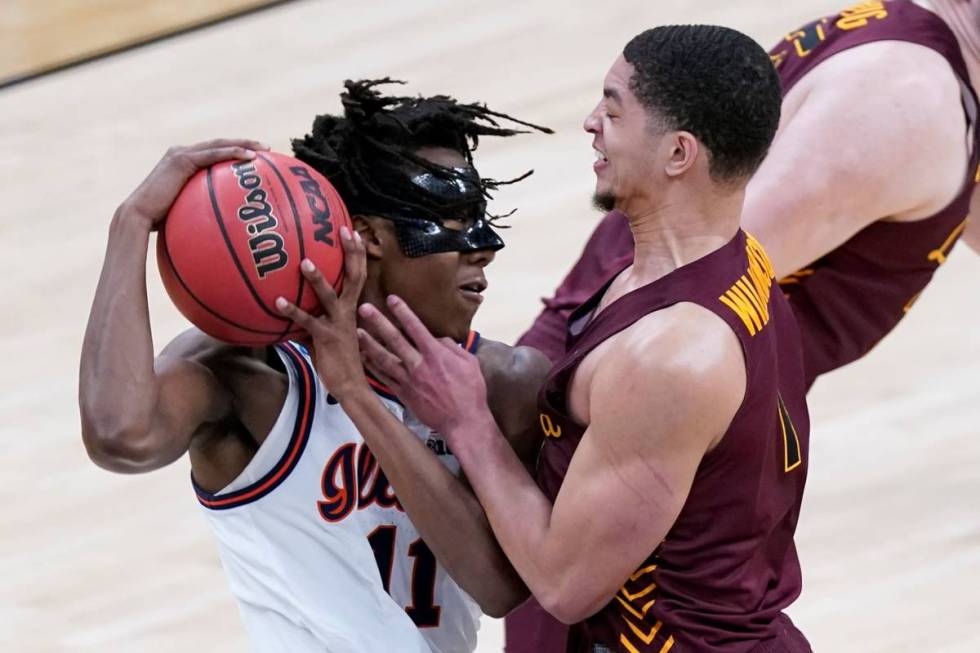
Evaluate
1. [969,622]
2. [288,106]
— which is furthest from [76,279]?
[969,622]

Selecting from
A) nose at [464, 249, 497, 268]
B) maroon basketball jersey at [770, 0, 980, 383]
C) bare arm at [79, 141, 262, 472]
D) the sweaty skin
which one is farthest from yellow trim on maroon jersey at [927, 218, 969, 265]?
bare arm at [79, 141, 262, 472]

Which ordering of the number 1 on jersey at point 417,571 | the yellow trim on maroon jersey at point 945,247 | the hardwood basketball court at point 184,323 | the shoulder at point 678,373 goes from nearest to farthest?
the shoulder at point 678,373 < the number 1 on jersey at point 417,571 < the yellow trim on maroon jersey at point 945,247 < the hardwood basketball court at point 184,323

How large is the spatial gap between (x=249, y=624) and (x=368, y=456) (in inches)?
14.0

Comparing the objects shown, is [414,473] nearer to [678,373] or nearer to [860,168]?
[678,373]

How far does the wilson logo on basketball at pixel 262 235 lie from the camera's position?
2.42 m

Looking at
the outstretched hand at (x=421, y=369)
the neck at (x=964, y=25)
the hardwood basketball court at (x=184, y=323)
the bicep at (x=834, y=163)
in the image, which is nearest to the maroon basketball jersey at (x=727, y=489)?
the outstretched hand at (x=421, y=369)

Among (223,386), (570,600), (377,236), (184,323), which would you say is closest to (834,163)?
(377,236)

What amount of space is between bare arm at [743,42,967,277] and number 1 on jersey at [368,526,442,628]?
877 millimetres

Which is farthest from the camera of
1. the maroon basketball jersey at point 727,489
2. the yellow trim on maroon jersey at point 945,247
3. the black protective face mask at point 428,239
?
the yellow trim on maroon jersey at point 945,247

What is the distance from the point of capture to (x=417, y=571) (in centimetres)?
280

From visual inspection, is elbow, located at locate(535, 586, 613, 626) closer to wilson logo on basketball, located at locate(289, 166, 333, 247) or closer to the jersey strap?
the jersey strap

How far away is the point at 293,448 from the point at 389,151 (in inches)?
18.6

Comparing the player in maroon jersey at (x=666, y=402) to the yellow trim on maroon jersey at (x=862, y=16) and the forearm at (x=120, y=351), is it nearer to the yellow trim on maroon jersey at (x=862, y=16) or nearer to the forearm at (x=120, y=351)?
the forearm at (x=120, y=351)

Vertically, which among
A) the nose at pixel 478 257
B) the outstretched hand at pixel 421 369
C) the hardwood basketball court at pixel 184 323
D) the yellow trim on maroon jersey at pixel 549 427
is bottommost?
the hardwood basketball court at pixel 184 323
